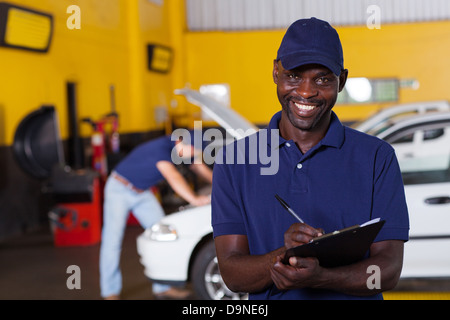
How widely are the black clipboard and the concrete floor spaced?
3453 millimetres

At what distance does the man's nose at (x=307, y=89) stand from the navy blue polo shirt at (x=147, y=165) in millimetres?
3092

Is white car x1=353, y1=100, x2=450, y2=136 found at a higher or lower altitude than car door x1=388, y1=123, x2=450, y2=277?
higher

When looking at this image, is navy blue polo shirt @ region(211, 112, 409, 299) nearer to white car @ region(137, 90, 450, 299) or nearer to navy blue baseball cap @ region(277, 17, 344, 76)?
navy blue baseball cap @ region(277, 17, 344, 76)

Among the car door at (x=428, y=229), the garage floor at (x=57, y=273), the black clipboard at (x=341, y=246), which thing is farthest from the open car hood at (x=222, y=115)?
the black clipboard at (x=341, y=246)

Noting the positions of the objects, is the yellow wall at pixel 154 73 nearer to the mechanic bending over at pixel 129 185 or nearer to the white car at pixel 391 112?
the mechanic bending over at pixel 129 185

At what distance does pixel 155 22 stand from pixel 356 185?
44.1ft

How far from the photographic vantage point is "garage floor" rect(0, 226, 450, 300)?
4949mm

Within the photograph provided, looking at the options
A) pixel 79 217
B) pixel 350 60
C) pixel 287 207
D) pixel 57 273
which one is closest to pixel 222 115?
pixel 287 207

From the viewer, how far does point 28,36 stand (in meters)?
8.22

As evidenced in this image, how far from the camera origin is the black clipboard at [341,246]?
4.38 feet

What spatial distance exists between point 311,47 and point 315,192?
1.22ft

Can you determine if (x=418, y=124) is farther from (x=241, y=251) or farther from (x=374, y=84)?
(x=374, y=84)

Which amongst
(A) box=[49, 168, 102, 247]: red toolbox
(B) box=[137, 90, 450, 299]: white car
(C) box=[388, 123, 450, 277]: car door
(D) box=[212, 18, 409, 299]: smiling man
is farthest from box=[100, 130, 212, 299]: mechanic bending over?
(D) box=[212, 18, 409, 299]: smiling man
